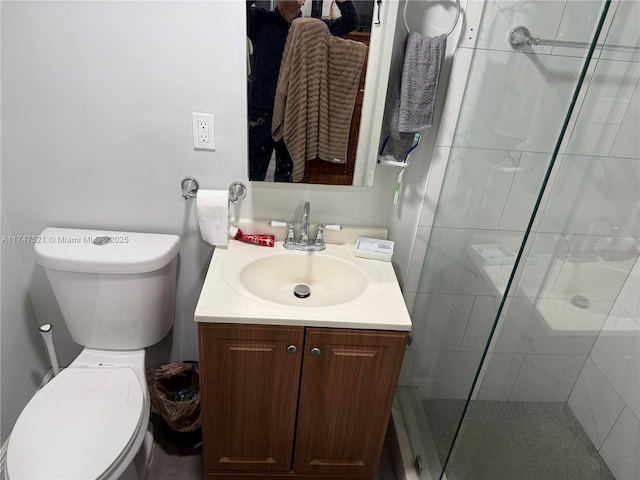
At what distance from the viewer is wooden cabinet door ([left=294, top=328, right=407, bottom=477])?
117 cm

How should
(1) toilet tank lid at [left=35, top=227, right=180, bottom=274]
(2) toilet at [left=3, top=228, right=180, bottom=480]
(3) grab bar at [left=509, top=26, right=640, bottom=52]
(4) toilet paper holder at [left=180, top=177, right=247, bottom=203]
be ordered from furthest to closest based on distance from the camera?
(4) toilet paper holder at [left=180, top=177, right=247, bottom=203] < (1) toilet tank lid at [left=35, top=227, right=180, bottom=274] < (2) toilet at [left=3, top=228, right=180, bottom=480] < (3) grab bar at [left=509, top=26, right=640, bottom=52]

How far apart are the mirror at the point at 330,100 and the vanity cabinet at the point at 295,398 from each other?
1.73ft

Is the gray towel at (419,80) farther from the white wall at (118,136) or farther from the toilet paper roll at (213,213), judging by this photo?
the toilet paper roll at (213,213)

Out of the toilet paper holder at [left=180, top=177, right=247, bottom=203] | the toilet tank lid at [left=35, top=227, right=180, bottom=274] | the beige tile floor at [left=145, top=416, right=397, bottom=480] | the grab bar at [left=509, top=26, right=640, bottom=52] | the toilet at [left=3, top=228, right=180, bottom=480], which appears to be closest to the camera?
the grab bar at [left=509, top=26, right=640, bottom=52]

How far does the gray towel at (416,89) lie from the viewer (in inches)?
46.1

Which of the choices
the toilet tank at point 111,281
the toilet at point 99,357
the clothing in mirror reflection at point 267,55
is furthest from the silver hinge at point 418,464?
the clothing in mirror reflection at point 267,55

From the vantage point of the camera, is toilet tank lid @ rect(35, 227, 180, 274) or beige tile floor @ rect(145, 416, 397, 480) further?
beige tile floor @ rect(145, 416, 397, 480)

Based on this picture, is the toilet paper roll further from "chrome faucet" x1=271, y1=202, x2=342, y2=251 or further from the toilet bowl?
the toilet bowl

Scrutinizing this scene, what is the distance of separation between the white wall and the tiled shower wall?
1.09 ft

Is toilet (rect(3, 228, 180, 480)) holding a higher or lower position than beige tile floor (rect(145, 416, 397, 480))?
higher

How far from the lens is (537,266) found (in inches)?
45.0

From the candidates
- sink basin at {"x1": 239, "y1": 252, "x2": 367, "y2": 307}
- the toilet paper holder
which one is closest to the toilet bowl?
sink basin at {"x1": 239, "y1": 252, "x2": 367, "y2": 307}

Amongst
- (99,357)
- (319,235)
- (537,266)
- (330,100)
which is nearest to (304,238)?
(319,235)

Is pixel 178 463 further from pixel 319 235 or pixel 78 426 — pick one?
pixel 319 235
